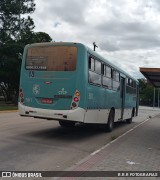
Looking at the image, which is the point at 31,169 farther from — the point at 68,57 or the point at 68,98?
the point at 68,57

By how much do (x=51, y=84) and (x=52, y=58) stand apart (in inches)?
37.8

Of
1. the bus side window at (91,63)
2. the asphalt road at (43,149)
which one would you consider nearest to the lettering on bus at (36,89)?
the asphalt road at (43,149)

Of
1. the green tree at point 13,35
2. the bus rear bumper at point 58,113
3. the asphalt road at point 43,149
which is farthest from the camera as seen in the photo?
the green tree at point 13,35

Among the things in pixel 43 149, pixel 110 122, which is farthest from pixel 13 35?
pixel 43 149

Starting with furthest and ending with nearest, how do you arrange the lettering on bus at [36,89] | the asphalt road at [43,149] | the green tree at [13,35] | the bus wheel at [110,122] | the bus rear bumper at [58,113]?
the green tree at [13,35]
the bus wheel at [110,122]
the lettering on bus at [36,89]
the bus rear bumper at [58,113]
the asphalt road at [43,149]

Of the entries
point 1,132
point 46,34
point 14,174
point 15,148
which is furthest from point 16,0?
point 14,174

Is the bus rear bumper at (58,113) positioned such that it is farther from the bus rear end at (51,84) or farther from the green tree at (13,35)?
the green tree at (13,35)

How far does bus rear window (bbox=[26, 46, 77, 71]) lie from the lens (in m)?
13.3

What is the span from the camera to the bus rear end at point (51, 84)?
13039 mm

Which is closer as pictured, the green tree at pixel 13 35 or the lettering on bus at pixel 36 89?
the lettering on bus at pixel 36 89

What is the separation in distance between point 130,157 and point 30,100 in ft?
16.9

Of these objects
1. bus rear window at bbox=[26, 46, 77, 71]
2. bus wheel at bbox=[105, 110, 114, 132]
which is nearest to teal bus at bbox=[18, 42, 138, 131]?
bus rear window at bbox=[26, 46, 77, 71]

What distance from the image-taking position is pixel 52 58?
13617 millimetres

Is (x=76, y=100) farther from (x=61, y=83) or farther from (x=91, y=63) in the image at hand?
(x=91, y=63)
